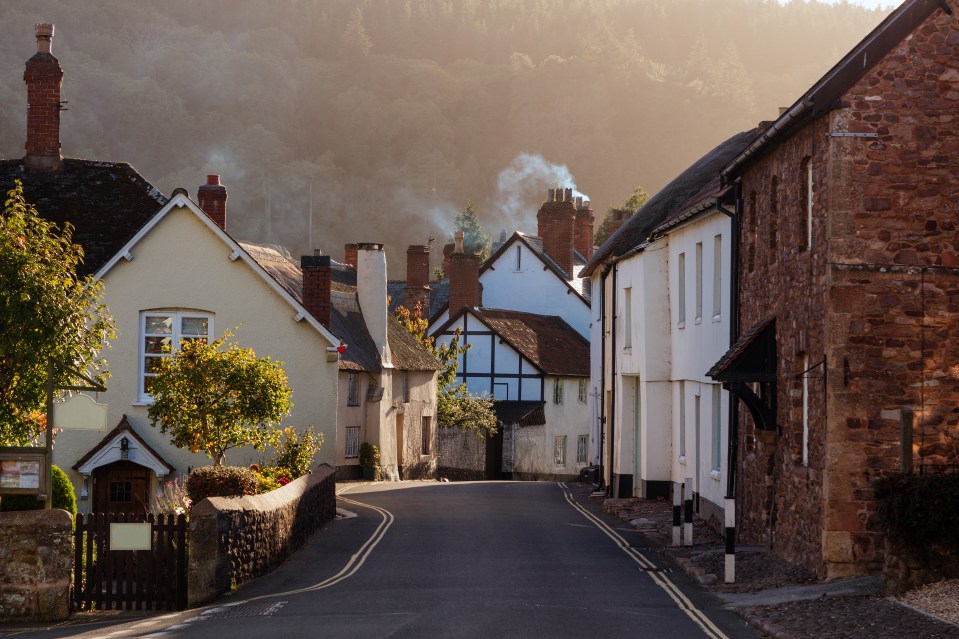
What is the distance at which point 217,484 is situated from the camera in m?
20.8

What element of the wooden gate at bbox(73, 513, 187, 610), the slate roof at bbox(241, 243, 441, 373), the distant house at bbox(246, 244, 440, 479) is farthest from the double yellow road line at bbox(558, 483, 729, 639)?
the slate roof at bbox(241, 243, 441, 373)

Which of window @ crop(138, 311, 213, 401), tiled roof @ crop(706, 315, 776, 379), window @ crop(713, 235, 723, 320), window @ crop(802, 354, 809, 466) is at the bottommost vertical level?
window @ crop(802, 354, 809, 466)

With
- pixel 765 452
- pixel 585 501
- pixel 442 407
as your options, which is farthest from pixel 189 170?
pixel 765 452

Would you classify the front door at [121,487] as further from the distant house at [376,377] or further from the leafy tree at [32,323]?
the leafy tree at [32,323]

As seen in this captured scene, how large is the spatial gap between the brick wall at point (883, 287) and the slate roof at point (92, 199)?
20.2 meters

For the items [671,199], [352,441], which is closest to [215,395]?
[671,199]

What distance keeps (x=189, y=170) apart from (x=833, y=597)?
162783 millimetres

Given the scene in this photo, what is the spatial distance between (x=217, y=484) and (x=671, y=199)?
1789 centimetres

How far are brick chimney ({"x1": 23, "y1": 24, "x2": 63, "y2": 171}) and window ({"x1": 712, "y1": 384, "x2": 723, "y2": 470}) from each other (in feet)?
65.7

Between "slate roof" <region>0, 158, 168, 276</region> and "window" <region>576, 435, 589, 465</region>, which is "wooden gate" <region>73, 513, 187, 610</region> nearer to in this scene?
"slate roof" <region>0, 158, 168, 276</region>

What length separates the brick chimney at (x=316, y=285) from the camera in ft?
112

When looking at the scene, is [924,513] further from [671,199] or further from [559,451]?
[559,451]

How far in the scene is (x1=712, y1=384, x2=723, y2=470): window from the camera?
79.8 feet

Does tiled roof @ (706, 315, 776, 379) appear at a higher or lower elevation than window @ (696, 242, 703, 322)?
lower
